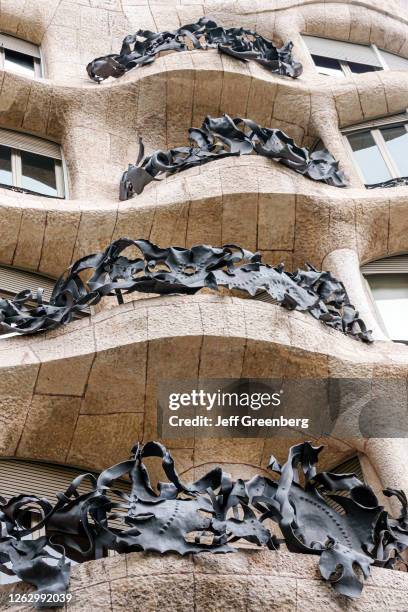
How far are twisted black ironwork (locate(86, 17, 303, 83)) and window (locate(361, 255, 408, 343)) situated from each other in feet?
13.6

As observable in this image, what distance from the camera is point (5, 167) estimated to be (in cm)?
1318

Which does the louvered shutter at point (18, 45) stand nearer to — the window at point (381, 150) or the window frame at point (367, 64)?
the window frame at point (367, 64)

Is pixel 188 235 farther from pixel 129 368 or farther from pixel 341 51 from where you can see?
pixel 341 51

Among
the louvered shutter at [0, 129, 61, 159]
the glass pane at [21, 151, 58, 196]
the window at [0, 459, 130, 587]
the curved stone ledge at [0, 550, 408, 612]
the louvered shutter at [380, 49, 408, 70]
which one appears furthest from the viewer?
the louvered shutter at [380, 49, 408, 70]

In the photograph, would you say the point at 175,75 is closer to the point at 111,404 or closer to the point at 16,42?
the point at 16,42

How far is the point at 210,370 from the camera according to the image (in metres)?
9.20

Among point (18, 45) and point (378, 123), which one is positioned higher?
point (18, 45)

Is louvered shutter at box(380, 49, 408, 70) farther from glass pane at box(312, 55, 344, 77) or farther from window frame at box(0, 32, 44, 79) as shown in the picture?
window frame at box(0, 32, 44, 79)

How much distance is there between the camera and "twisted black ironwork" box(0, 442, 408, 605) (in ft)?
22.1

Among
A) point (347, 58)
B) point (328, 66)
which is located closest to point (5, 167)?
point (328, 66)

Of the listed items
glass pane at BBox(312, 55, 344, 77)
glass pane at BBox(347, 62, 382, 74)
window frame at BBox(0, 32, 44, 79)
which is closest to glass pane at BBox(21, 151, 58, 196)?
window frame at BBox(0, 32, 44, 79)

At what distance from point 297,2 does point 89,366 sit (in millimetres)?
10485

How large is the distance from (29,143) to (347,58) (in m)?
6.01

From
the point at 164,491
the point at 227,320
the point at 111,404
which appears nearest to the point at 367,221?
the point at 227,320
